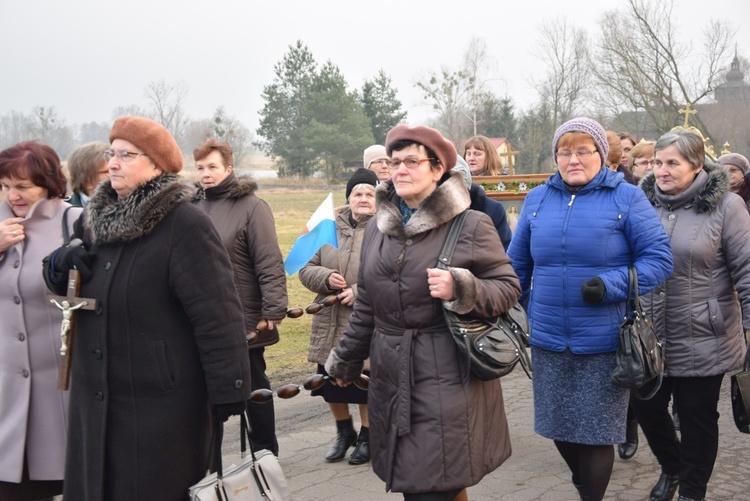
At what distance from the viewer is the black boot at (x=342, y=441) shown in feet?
18.5

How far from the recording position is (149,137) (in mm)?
3326

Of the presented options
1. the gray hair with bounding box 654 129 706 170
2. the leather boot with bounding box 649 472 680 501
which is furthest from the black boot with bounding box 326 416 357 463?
the gray hair with bounding box 654 129 706 170

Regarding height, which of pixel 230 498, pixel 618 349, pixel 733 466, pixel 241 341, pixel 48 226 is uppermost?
pixel 48 226

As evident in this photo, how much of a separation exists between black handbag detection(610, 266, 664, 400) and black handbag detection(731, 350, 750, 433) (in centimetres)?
55

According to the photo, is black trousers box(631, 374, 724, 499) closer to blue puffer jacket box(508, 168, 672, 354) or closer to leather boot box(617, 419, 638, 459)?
blue puffer jacket box(508, 168, 672, 354)

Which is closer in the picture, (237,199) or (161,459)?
(161,459)

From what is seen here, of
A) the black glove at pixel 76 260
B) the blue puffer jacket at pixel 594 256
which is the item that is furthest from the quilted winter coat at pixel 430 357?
the black glove at pixel 76 260

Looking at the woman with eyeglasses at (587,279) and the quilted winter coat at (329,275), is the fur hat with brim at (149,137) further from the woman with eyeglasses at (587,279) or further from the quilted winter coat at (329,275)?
the quilted winter coat at (329,275)

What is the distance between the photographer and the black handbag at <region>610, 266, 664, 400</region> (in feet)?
13.1

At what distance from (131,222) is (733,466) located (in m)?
4.14

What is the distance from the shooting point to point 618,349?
4.05 metres

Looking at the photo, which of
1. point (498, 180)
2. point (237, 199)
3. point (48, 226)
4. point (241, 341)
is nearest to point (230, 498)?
point (241, 341)

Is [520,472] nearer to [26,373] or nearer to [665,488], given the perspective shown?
[665,488]

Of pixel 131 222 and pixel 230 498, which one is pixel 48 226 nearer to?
pixel 131 222
